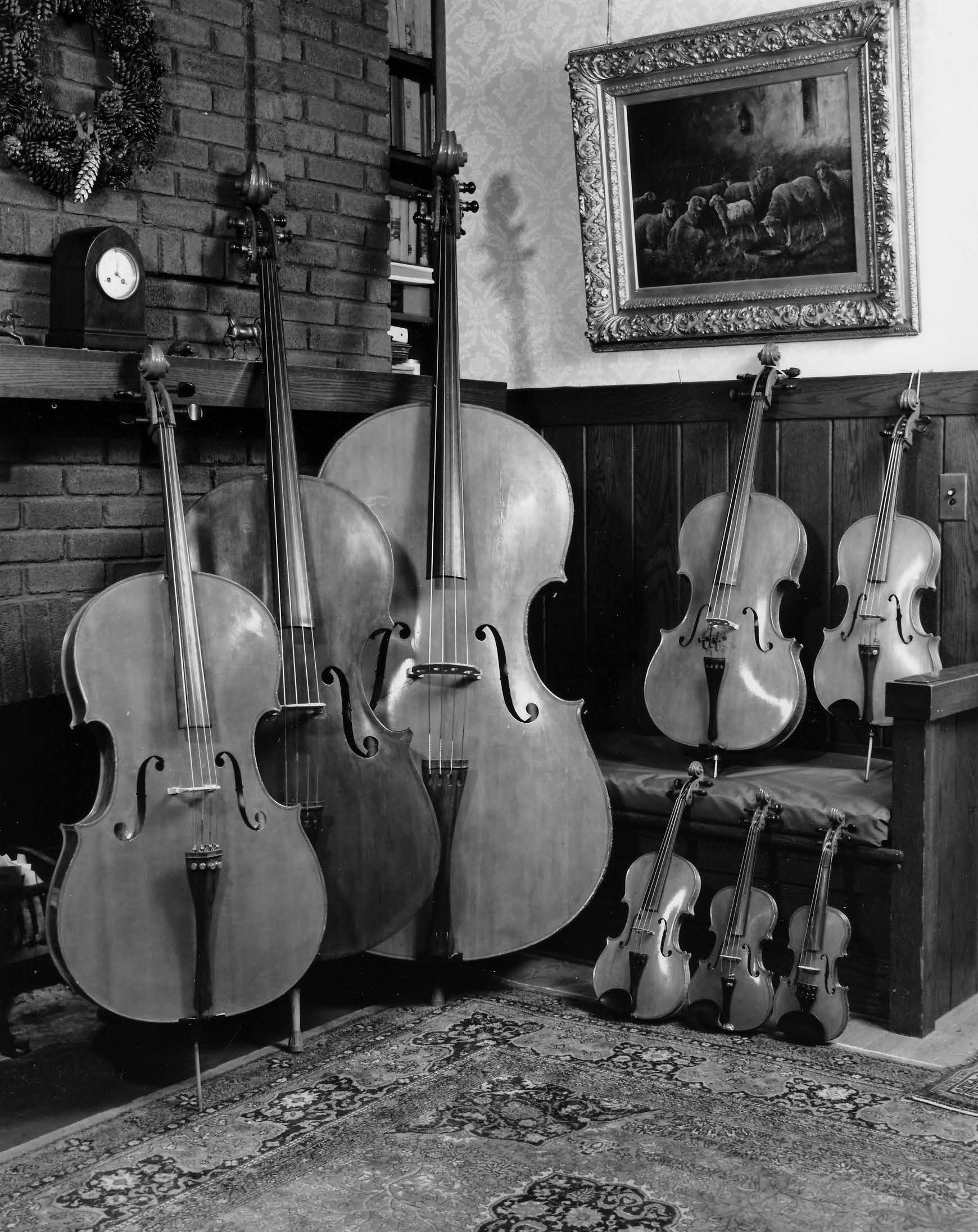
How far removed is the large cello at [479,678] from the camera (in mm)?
3059

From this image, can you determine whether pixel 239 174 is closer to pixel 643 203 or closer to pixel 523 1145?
pixel 643 203

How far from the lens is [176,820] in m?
2.53

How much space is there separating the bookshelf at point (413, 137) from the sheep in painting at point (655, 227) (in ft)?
2.22

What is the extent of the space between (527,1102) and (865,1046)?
74 cm

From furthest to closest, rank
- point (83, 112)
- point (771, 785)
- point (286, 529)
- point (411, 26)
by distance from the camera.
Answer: point (411, 26), point (771, 785), point (83, 112), point (286, 529)

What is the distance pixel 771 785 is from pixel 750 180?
1493 mm

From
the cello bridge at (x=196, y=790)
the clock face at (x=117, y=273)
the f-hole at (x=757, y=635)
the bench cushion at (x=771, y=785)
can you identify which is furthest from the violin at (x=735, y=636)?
the clock face at (x=117, y=273)

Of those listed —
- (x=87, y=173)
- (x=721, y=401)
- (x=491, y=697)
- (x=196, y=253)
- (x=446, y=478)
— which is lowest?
(x=491, y=697)

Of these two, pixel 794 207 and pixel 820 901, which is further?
pixel 794 207

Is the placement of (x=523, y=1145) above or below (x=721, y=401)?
below

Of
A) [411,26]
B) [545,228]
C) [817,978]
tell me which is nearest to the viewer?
[817,978]

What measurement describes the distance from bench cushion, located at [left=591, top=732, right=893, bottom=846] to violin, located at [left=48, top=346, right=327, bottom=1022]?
3.10 feet

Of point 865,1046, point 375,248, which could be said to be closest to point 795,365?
point 375,248

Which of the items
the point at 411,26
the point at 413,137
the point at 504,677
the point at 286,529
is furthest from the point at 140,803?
the point at 411,26
